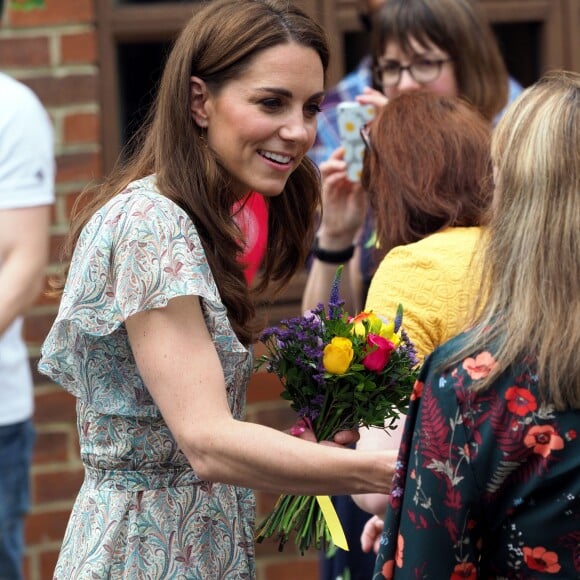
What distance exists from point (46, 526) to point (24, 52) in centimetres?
177

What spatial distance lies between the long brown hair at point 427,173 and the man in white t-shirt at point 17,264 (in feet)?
3.90

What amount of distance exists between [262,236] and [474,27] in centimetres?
150

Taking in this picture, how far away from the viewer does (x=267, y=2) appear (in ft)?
8.19

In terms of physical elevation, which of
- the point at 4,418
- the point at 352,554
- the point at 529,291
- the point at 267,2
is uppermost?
the point at 267,2

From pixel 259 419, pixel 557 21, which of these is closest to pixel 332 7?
pixel 557 21

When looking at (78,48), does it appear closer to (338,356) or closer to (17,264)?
(17,264)

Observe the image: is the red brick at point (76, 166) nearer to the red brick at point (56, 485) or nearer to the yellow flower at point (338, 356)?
the red brick at point (56, 485)

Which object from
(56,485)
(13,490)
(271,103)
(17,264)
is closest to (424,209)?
(271,103)

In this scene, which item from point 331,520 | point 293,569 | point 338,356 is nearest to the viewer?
point 338,356

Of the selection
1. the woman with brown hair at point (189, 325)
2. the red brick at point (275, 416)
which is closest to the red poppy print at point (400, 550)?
the woman with brown hair at point (189, 325)

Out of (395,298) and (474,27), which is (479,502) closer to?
(395,298)

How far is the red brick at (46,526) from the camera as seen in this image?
4711 millimetres

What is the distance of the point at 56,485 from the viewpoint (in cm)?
468

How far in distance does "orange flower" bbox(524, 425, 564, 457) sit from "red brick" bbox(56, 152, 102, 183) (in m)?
2.96
